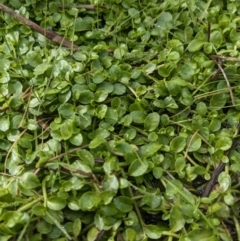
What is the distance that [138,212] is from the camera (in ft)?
3.62

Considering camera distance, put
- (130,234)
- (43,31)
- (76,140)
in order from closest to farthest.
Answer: (130,234)
(76,140)
(43,31)

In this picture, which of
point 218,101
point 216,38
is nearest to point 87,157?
point 218,101

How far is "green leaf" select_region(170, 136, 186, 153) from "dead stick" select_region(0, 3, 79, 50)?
1.33 ft

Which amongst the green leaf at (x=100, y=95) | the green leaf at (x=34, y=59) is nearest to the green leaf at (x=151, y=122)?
the green leaf at (x=100, y=95)

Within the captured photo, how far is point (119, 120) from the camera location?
1.23 meters

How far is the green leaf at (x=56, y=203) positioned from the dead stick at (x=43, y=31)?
0.49 metres

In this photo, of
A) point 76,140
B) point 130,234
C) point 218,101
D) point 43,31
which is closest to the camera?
point 130,234

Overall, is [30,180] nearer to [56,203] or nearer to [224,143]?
[56,203]

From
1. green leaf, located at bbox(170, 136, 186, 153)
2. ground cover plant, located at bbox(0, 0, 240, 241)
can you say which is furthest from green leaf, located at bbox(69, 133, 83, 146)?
green leaf, located at bbox(170, 136, 186, 153)

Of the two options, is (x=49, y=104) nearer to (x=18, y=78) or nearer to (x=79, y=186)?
(x=18, y=78)

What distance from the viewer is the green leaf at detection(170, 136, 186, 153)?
119 cm

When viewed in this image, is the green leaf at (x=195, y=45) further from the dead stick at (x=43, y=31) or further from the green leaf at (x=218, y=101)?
the dead stick at (x=43, y=31)

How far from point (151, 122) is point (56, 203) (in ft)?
1.05

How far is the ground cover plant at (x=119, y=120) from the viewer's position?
3.55ft
